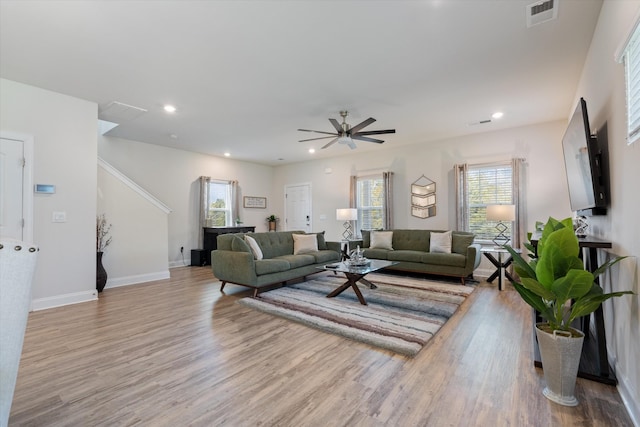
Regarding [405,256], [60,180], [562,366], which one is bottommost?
[562,366]

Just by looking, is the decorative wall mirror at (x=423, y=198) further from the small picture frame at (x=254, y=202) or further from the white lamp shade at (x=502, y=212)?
the small picture frame at (x=254, y=202)

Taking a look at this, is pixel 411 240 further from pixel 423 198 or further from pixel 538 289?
pixel 538 289

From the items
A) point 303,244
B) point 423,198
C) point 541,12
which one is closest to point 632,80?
point 541,12

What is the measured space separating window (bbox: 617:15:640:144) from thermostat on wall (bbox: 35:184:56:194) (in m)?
5.49

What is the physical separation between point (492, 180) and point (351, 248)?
2.96m

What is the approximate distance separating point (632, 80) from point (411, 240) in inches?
169

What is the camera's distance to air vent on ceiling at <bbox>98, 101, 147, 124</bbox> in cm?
413

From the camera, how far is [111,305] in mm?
3717

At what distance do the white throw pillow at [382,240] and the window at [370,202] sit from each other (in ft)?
2.89

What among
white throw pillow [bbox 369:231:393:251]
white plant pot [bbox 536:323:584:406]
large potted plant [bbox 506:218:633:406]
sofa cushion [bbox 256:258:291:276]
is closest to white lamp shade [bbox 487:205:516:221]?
white throw pillow [bbox 369:231:393:251]

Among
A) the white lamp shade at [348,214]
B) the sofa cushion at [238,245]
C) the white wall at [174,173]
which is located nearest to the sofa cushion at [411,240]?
the white lamp shade at [348,214]

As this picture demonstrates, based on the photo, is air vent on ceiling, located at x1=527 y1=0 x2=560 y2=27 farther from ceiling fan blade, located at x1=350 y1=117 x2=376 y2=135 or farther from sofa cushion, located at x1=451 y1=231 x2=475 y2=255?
sofa cushion, located at x1=451 y1=231 x2=475 y2=255

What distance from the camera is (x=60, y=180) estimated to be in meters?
3.77

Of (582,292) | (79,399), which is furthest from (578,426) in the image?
(79,399)
